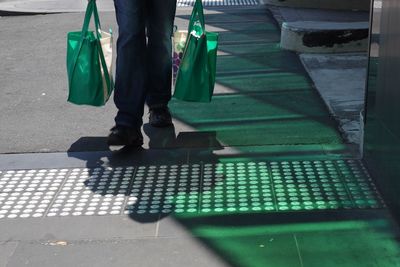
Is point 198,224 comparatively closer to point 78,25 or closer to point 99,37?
point 99,37

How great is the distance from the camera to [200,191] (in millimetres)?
4051

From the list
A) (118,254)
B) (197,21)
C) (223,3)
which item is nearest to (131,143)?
(197,21)

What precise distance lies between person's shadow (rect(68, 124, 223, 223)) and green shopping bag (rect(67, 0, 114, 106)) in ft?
1.10

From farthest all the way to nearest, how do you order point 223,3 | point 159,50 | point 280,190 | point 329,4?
point 223,3, point 329,4, point 159,50, point 280,190

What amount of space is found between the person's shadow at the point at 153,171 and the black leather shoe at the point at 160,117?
0.04 m

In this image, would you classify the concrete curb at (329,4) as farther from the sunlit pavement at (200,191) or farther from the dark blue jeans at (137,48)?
the dark blue jeans at (137,48)

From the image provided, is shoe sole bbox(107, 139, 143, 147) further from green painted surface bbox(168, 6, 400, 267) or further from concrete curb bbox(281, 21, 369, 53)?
concrete curb bbox(281, 21, 369, 53)

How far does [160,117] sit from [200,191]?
1.21 m

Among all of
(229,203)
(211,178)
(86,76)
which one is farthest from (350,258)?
(86,76)

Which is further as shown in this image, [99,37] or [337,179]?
[99,37]

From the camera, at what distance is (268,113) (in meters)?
5.48

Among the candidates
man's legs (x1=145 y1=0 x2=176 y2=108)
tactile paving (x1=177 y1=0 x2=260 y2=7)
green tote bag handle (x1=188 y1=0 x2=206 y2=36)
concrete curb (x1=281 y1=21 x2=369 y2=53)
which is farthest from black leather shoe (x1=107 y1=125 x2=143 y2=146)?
tactile paving (x1=177 y1=0 x2=260 y2=7)

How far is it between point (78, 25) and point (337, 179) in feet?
22.6

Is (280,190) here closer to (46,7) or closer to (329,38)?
(329,38)
